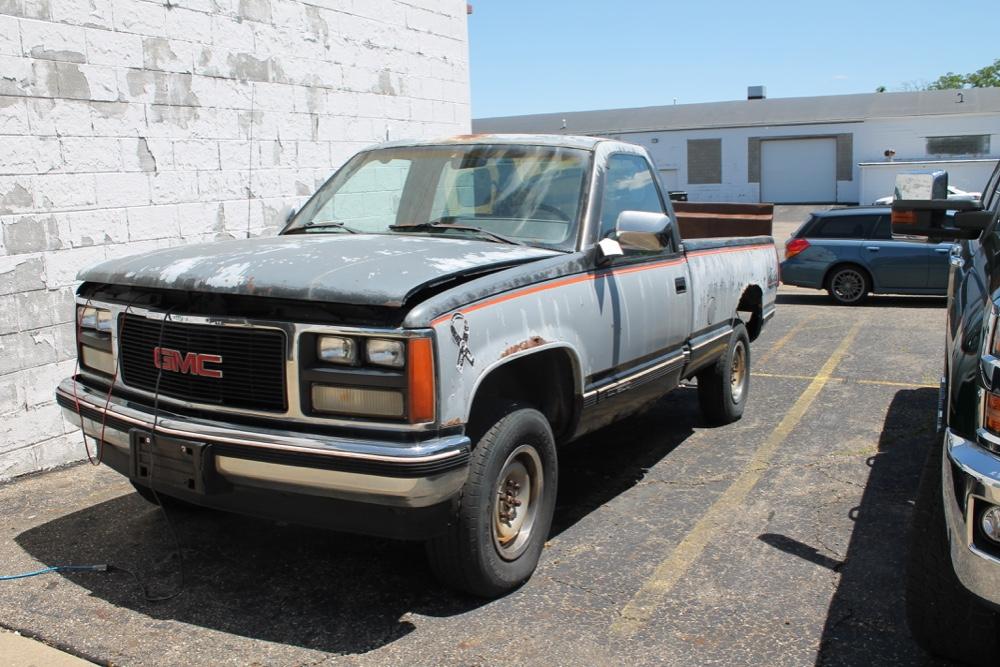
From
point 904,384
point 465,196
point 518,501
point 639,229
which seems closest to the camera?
point 518,501

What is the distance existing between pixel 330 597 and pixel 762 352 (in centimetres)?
701

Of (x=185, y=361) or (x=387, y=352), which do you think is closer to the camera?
(x=387, y=352)

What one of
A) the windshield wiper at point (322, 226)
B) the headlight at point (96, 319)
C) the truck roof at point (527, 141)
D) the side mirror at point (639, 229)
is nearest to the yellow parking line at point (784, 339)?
the truck roof at point (527, 141)

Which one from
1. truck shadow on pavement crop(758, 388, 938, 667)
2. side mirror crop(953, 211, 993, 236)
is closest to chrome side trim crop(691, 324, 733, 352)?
truck shadow on pavement crop(758, 388, 938, 667)

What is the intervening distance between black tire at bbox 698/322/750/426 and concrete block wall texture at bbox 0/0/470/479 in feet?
10.6

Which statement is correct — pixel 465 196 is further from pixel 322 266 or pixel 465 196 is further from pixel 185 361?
pixel 185 361

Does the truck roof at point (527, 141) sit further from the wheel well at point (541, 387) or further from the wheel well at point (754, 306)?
the wheel well at point (754, 306)

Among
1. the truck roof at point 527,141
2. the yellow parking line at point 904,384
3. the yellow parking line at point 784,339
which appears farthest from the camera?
the yellow parking line at point 784,339

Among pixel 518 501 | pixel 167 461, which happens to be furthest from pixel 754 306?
pixel 167 461

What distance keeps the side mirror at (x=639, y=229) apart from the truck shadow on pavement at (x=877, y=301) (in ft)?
30.9

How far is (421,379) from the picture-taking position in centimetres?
349

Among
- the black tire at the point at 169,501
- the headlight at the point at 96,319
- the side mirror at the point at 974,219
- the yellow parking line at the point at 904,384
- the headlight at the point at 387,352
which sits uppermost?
the side mirror at the point at 974,219

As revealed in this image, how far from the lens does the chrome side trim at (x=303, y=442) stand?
3479 millimetres

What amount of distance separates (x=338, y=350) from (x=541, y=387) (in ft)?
4.25
